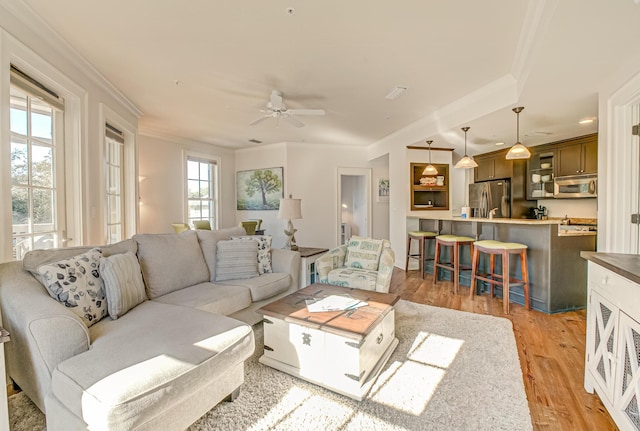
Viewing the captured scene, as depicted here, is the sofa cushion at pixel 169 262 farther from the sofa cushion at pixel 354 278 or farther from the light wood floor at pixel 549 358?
the light wood floor at pixel 549 358

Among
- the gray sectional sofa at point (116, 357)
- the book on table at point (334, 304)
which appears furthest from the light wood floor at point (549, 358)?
the gray sectional sofa at point (116, 357)

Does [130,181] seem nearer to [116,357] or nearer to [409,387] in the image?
[116,357]

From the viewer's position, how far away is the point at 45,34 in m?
2.21

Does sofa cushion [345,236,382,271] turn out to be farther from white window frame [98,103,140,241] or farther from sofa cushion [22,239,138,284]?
white window frame [98,103,140,241]

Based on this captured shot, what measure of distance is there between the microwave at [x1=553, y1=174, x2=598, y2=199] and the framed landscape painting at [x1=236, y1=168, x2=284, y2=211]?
5.06 metres

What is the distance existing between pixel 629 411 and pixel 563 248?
89.7 inches

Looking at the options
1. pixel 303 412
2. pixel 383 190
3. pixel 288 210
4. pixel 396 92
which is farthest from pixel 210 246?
pixel 383 190

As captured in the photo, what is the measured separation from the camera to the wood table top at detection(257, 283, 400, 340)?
5.71 feet

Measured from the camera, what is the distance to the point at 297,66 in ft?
9.05

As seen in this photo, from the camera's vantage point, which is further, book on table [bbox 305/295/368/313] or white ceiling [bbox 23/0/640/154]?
book on table [bbox 305/295/368/313]

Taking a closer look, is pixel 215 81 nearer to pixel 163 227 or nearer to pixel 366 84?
pixel 366 84

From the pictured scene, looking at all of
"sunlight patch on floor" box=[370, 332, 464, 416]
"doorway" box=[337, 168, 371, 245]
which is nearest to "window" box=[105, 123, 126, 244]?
"sunlight patch on floor" box=[370, 332, 464, 416]

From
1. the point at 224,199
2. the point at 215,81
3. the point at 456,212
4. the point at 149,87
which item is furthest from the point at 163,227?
the point at 456,212

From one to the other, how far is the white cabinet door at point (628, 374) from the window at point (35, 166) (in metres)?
3.76
